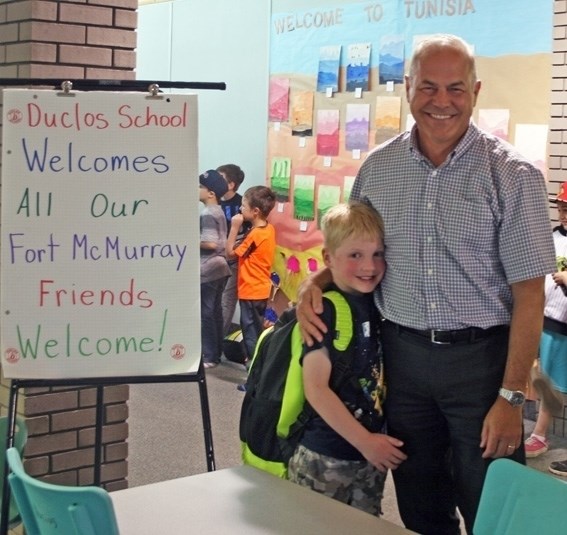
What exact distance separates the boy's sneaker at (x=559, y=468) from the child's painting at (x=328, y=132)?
2903mm

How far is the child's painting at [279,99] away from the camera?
23.7 feet

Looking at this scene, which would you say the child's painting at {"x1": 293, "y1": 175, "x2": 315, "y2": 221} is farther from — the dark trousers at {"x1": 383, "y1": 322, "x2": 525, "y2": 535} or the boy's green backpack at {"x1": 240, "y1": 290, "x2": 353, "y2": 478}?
the dark trousers at {"x1": 383, "y1": 322, "x2": 525, "y2": 535}

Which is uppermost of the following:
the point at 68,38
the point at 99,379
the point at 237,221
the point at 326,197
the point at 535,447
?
the point at 68,38

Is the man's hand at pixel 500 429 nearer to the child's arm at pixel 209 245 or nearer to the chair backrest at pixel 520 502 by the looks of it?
the chair backrest at pixel 520 502

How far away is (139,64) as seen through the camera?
8.89 metres

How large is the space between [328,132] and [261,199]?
69 centimetres

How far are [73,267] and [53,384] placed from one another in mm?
335

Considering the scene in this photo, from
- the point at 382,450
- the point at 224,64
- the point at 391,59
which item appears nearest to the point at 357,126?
the point at 391,59

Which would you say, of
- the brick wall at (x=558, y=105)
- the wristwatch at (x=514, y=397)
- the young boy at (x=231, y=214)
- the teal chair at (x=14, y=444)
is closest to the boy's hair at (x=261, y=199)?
the young boy at (x=231, y=214)

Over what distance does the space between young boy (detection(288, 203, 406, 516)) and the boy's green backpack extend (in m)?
0.03

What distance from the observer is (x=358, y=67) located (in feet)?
21.5

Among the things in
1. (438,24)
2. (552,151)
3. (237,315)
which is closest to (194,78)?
(237,315)

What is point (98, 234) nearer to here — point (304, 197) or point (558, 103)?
point (558, 103)

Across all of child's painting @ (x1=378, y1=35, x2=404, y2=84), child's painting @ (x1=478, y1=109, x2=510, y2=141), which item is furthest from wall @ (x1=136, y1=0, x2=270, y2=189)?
child's painting @ (x1=478, y1=109, x2=510, y2=141)
